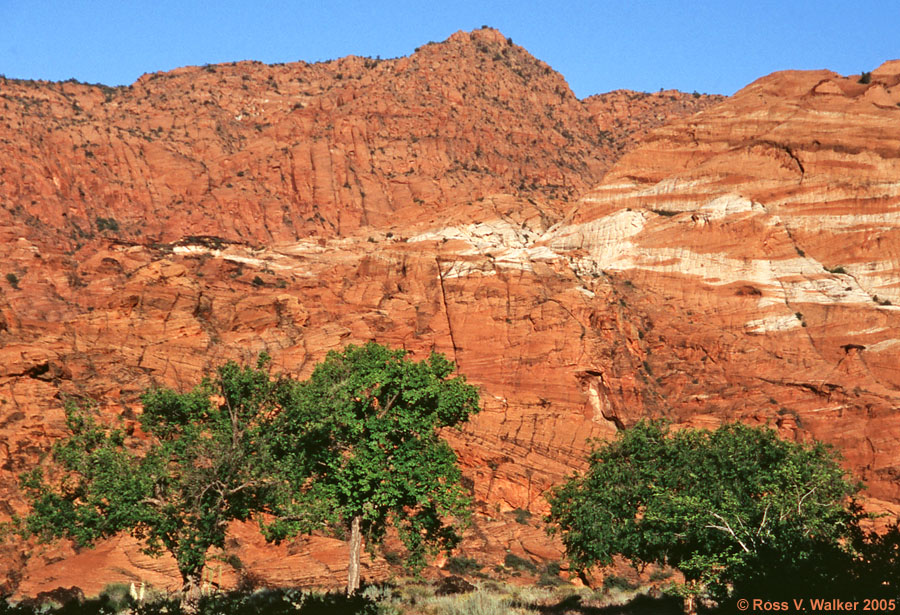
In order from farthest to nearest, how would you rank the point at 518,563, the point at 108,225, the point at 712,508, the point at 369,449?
the point at 108,225, the point at 518,563, the point at 369,449, the point at 712,508

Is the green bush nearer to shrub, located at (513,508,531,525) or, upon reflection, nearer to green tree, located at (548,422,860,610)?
shrub, located at (513,508,531,525)

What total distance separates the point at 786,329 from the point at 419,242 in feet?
105

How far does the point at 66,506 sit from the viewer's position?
2631 cm

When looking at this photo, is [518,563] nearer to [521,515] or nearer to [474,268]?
[521,515]

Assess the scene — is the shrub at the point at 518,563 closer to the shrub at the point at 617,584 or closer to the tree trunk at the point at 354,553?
the shrub at the point at 617,584

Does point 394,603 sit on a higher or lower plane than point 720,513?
lower

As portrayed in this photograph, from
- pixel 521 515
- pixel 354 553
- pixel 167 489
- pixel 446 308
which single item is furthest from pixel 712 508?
pixel 446 308

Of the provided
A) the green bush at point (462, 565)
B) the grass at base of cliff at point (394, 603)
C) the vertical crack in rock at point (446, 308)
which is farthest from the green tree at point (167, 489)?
the vertical crack in rock at point (446, 308)

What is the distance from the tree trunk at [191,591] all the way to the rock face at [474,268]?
11.9m

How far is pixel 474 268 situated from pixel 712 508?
48238 mm

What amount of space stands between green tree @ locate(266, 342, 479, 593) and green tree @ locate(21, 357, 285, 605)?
1263mm

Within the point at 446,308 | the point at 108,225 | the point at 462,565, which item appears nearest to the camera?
the point at 462,565

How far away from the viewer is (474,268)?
7431 centimetres

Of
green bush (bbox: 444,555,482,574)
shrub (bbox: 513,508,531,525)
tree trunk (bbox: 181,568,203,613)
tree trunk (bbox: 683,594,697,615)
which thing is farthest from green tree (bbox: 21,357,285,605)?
shrub (bbox: 513,508,531,525)
